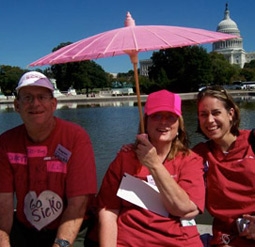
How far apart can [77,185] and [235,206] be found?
3.73ft

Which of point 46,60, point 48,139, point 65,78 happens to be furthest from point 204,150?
point 65,78

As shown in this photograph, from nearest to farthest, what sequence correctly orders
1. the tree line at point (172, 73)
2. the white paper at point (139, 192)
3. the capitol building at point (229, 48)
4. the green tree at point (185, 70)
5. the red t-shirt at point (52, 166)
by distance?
1. the white paper at point (139, 192)
2. the red t-shirt at point (52, 166)
3. the green tree at point (185, 70)
4. the tree line at point (172, 73)
5. the capitol building at point (229, 48)

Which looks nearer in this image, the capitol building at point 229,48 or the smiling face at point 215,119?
the smiling face at point 215,119

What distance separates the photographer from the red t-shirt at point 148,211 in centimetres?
257

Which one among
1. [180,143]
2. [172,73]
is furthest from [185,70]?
[180,143]

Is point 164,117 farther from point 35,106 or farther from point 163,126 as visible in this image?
point 35,106

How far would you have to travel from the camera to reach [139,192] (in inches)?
107

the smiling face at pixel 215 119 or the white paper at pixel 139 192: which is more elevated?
the smiling face at pixel 215 119

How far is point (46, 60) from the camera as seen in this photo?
298 cm

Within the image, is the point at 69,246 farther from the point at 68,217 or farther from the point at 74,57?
the point at 74,57

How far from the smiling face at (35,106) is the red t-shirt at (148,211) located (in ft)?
2.07

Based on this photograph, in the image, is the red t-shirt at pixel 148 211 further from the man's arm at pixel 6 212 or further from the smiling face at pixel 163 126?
the man's arm at pixel 6 212

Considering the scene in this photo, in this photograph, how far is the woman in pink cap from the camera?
2.55 metres

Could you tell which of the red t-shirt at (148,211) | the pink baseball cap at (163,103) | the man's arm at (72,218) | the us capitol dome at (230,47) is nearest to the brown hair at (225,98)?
the pink baseball cap at (163,103)
